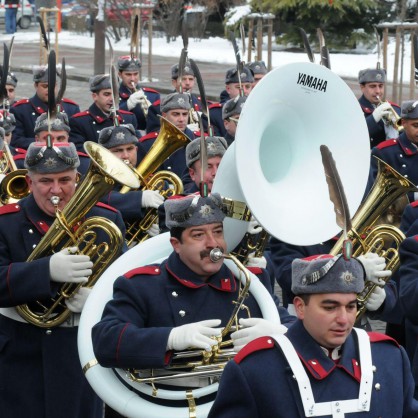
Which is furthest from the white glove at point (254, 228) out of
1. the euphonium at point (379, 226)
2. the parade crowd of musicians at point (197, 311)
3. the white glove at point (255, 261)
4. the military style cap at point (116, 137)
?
the military style cap at point (116, 137)

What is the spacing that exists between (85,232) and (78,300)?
1.02 ft

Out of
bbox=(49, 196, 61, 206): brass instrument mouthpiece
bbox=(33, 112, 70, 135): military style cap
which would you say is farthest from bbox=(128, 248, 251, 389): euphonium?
bbox=(33, 112, 70, 135): military style cap

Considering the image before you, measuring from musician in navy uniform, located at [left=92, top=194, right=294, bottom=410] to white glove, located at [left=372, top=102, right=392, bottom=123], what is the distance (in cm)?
648

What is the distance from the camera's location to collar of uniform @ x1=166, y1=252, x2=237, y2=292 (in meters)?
5.05

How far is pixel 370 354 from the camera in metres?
4.21

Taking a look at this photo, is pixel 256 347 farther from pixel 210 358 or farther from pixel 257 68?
pixel 257 68

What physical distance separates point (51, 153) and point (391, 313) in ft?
6.78

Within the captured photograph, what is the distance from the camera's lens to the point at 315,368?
407cm

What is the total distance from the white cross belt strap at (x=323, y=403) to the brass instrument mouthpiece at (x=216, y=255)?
2.58 ft

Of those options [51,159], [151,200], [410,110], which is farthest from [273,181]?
[410,110]

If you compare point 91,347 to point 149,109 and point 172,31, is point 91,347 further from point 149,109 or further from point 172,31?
point 172,31

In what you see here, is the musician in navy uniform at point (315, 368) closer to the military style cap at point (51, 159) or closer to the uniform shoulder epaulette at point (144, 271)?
the uniform shoulder epaulette at point (144, 271)

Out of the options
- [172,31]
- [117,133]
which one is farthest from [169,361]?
[172,31]

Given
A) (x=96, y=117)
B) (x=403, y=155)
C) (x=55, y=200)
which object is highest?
(x=55, y=200)
